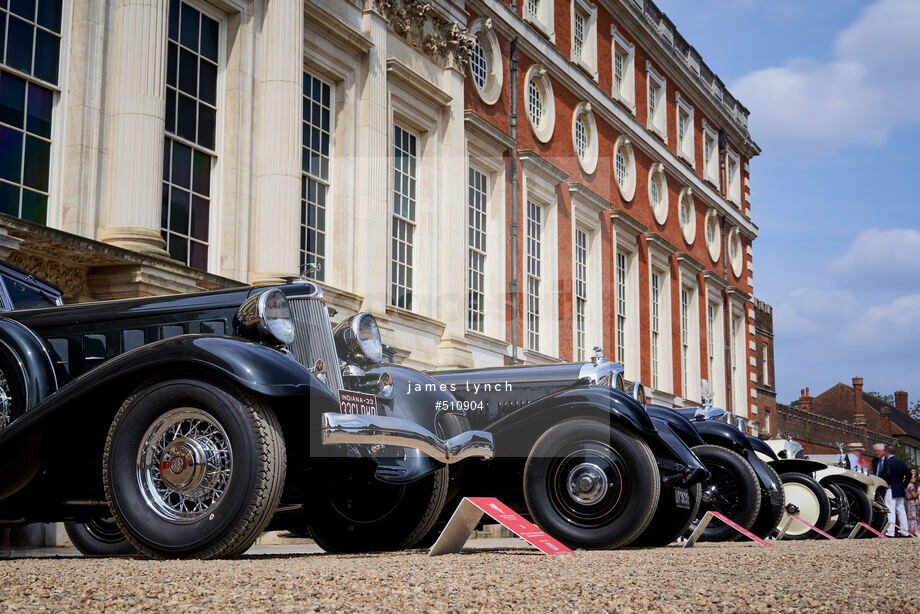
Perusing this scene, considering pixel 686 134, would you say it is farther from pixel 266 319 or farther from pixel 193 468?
pixel 193 468

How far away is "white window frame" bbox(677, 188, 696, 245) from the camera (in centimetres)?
2778

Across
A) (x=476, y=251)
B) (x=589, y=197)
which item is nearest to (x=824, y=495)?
(x=476, y=251)

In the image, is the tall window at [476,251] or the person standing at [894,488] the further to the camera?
the tall window at [476,251]

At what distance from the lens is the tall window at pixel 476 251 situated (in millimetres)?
17547

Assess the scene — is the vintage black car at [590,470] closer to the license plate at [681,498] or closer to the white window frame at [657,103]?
the license plate at [681,498]

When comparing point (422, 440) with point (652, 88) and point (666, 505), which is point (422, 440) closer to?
point (666, 505)

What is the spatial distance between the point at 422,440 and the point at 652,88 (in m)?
23.5

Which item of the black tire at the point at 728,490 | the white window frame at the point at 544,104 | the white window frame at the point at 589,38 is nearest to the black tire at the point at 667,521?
the black tire at the point at 728,490

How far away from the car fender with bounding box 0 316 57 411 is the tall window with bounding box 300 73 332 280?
27.0 feet

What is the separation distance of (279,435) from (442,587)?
1.49m

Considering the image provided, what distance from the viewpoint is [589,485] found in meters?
6.63

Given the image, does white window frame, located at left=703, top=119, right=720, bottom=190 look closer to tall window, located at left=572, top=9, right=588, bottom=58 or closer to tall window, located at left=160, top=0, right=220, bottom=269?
tall window, located at left=572, top=9, right=588, bottom=58

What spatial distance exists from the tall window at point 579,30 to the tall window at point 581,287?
4218mm

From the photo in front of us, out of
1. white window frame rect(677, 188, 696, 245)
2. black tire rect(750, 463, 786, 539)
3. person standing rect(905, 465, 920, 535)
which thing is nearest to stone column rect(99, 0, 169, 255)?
black tire rect(750, 463, 786, 539)
